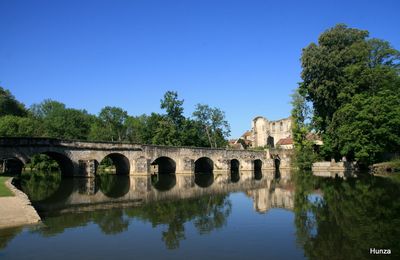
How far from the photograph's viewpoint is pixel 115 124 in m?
84.9

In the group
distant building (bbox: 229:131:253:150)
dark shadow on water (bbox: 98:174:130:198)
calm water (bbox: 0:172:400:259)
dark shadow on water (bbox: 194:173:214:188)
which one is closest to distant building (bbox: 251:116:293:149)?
distant building (bbox: 229:131:253:150)

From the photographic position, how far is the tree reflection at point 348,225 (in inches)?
376

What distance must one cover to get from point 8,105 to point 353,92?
60.1 m

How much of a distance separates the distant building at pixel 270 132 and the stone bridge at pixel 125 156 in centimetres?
2147

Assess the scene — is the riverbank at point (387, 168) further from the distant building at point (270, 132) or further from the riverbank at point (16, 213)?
the distant building at point (270, 132)

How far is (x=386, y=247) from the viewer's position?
9516 millimetres

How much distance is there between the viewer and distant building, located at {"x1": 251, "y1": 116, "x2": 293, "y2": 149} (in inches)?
3182

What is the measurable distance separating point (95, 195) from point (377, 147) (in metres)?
32.4

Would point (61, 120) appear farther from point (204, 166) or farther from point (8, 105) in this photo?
point (204, 166)

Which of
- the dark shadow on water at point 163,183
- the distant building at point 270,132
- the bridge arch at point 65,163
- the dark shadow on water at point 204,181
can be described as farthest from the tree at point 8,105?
the distant building at point 270,132

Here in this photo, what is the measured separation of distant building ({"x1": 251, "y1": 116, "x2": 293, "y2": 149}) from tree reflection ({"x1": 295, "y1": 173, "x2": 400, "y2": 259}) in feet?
201

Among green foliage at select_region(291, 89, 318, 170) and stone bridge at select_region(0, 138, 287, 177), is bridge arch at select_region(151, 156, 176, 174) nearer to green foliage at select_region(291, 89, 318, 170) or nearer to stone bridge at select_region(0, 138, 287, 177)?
stone bridge at select_region(0, 138, 287, 177)

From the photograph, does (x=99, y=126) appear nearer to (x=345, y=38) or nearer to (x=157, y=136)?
(x=157, y=136)

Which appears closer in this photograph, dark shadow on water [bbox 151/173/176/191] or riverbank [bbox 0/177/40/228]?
riverbank [bbox 0/177/40/228]
